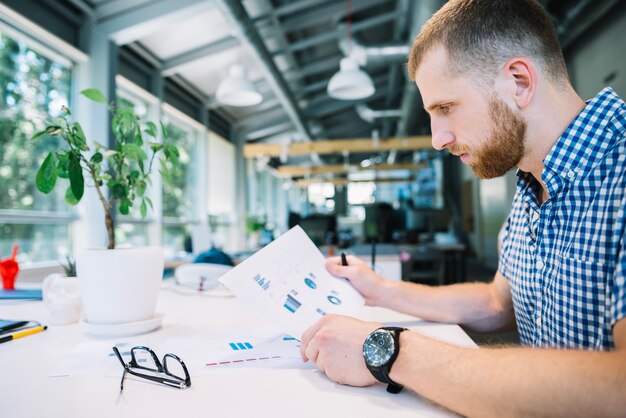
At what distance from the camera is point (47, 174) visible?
37.0 inches

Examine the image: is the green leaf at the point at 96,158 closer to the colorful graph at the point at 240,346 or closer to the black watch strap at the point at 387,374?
the colorful graph at the point at 240,346

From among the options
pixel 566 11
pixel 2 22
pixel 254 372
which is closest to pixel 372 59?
pixel 566 11

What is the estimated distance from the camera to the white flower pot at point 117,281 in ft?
2.99

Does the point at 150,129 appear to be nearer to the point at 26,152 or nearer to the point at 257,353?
the point at 257,353

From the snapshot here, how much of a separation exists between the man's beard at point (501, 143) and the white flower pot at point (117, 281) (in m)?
0.81

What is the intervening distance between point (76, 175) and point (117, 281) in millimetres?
273

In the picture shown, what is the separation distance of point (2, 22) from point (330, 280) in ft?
11.9

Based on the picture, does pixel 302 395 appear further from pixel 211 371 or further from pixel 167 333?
pixel 167 333

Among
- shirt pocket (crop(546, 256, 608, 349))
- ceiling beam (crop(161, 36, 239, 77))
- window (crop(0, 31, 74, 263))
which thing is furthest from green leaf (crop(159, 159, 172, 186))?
ceiling beam (crop(161, 36, 239, 77))

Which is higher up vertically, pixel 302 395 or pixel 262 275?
pixel 262 275

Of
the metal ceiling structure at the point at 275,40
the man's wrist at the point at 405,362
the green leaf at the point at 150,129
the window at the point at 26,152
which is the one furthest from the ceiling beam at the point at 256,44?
the man's wrist at the point at 405,362

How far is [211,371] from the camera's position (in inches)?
28.5

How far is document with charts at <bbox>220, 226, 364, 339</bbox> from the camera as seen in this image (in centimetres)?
85

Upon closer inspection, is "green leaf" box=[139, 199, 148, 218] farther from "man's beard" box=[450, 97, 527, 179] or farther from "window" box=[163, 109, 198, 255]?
"window" box=[163, 109, 198, 255]
